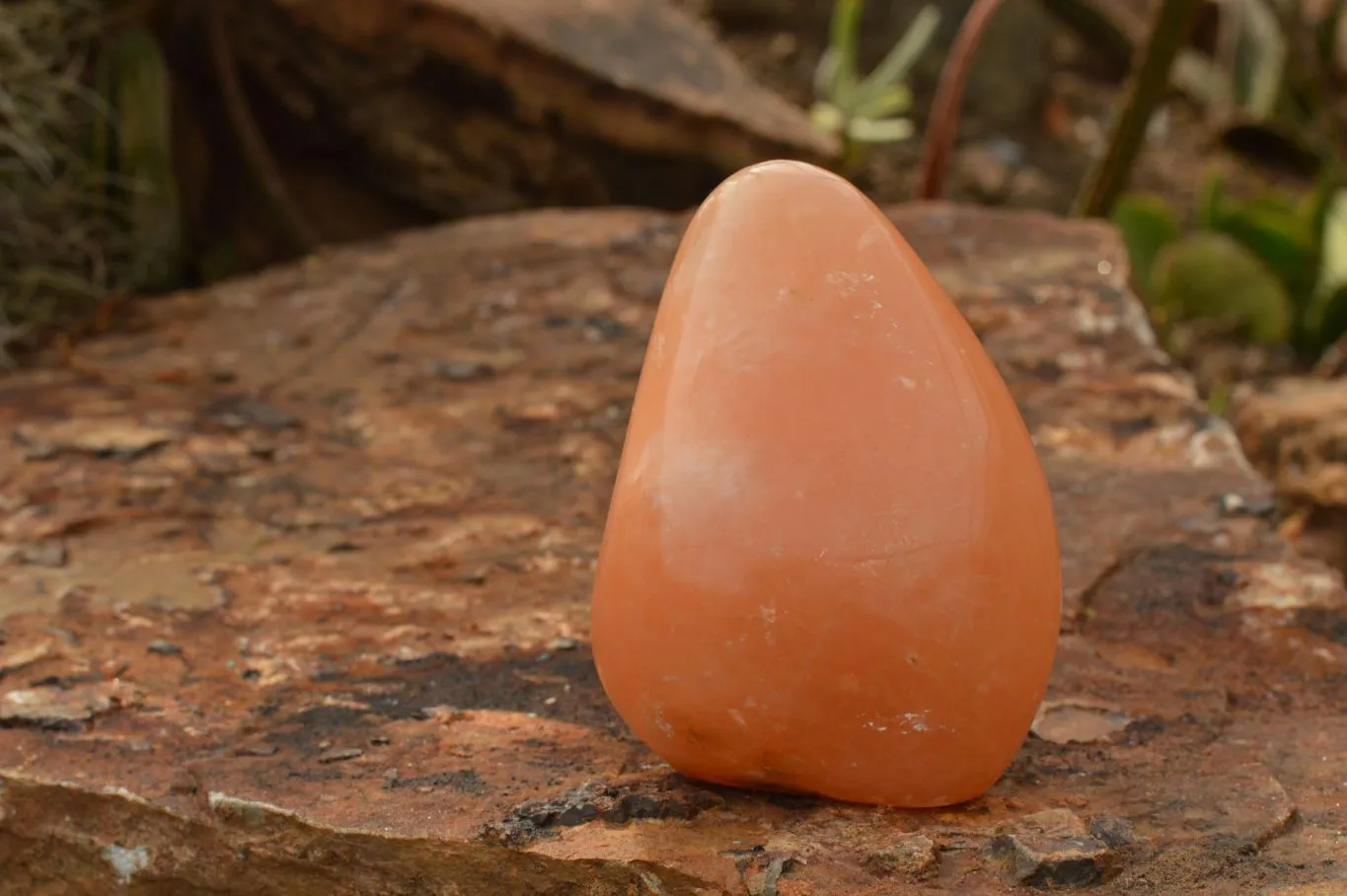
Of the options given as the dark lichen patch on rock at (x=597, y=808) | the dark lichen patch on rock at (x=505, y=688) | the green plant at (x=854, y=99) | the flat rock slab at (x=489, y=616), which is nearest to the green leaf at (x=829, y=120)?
the green plant at (x=854, y=99)

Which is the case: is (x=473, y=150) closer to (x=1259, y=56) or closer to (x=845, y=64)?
(x=845, y=64)

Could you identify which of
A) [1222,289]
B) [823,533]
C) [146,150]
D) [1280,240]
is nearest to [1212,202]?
[1280,240]

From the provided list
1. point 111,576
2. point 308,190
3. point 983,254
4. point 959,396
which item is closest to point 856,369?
point 959,396

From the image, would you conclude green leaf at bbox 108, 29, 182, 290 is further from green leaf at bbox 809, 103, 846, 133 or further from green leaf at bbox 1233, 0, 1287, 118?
green leaf at bbox 1233, 0, 1287, 118

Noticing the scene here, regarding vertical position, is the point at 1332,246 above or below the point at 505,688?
above

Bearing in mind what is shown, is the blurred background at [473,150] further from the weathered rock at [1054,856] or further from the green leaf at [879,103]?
the weathered rock at [1054,856]

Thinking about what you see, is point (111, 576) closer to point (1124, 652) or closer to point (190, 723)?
point (190, 723)

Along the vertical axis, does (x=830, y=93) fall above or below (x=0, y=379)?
above
